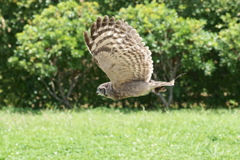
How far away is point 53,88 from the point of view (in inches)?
434

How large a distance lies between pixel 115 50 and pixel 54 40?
20.7 ft

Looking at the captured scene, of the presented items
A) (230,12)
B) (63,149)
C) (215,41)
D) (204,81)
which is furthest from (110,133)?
(230,12)

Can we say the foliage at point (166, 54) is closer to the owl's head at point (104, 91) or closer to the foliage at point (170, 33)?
the foliage at point (170, 33)

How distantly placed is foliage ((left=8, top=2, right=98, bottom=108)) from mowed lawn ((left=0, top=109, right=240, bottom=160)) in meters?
1.62

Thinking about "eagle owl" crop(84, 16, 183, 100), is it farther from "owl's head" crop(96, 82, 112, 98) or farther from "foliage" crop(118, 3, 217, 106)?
"foliage" crop(118, 3, 217, 106)

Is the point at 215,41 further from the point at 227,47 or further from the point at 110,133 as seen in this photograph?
the point at 110,133

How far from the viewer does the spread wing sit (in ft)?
11.0

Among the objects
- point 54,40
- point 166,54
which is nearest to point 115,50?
point 54,40

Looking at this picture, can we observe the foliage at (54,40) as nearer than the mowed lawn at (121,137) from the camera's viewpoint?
No

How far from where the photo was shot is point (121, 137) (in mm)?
6797

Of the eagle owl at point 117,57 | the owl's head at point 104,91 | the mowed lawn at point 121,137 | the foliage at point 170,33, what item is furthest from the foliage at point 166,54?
the owl's head at point 104,91

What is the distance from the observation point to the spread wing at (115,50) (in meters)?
3.36

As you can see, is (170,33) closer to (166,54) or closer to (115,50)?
(166,54)

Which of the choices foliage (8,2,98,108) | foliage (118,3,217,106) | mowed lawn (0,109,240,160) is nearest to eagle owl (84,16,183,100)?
mowed lawn (0,109,240,160)
